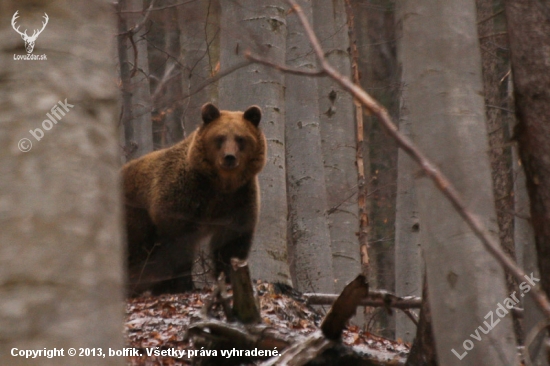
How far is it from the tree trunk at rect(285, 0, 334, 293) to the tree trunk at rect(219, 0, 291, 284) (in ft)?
8.06

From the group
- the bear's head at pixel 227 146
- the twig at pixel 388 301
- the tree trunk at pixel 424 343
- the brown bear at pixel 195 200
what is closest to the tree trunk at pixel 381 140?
the bear's head at pixel 227 146

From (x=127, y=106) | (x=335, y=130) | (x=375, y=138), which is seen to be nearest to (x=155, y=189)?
(x=335, y=130)

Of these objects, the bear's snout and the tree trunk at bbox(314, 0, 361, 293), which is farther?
the tree trunk at bbox(314, 0, 361, 293)

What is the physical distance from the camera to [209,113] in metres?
7.52

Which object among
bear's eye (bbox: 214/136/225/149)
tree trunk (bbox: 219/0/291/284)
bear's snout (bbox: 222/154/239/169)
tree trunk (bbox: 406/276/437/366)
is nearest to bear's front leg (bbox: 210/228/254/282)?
tree trunk (bbox: 219/0/291/284)

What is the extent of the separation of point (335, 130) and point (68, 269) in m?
10.0

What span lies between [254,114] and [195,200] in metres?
1.10

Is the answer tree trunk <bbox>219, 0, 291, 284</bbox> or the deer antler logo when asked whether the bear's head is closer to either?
tree trunk <bbox>219, 0, 291, 284</bbox>

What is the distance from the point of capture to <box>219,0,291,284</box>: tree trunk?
6.93m

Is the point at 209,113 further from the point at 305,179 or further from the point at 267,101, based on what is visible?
the point at 305,179

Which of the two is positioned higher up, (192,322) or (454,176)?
(454,176)

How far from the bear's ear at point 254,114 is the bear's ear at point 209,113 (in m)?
0.40

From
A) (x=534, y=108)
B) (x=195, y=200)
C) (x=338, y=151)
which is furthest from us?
(x=338, y=151)

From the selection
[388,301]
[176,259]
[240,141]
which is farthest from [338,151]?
[388,301]
